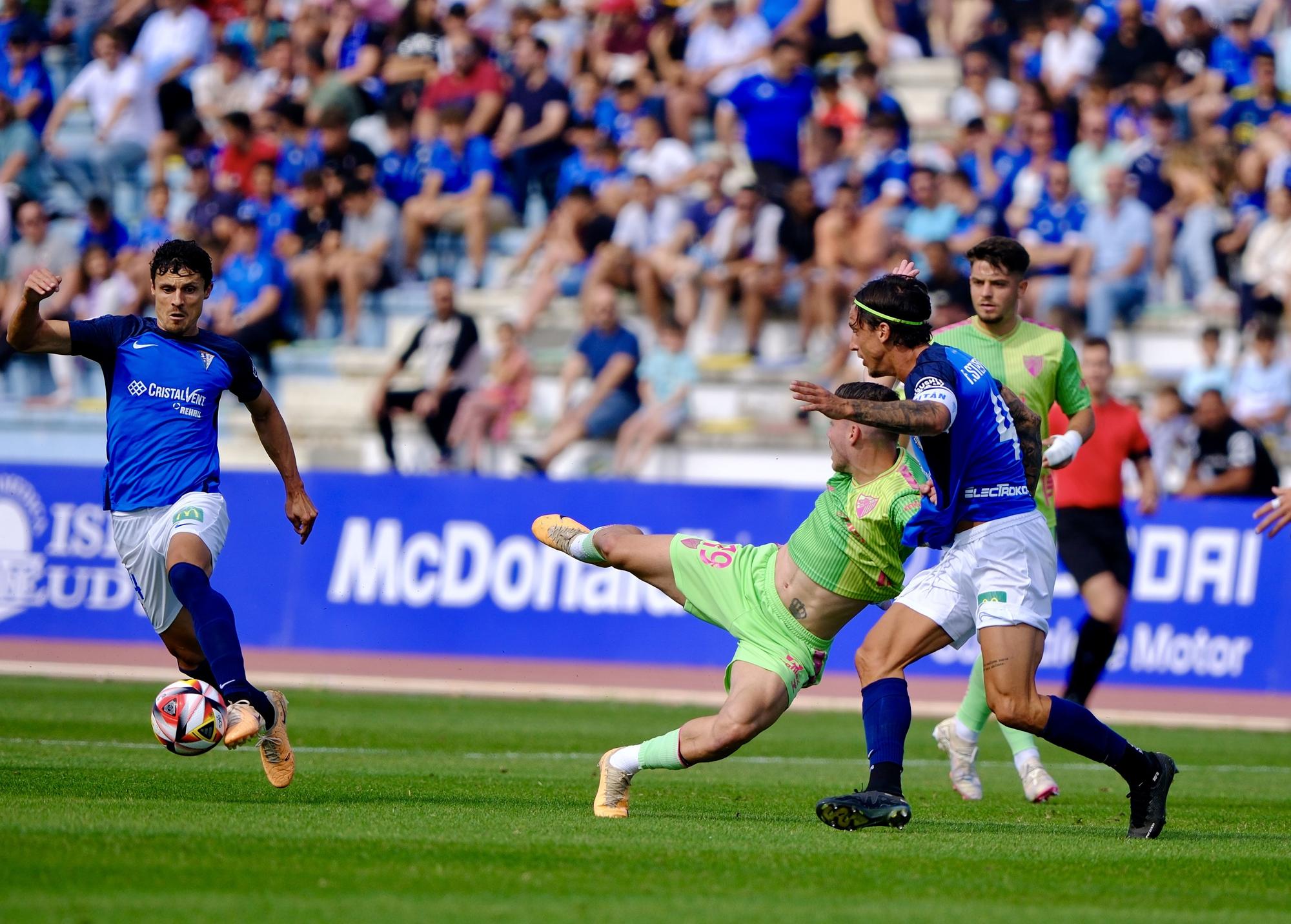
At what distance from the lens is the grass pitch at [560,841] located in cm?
562

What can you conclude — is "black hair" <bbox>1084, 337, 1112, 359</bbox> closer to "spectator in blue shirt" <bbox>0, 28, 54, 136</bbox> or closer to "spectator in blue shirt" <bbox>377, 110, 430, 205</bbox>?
"spectator in blue shirt" <bbox>377, 110, 430, 205</bbox>

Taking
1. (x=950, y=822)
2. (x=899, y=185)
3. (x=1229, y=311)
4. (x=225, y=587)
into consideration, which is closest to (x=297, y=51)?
(x=899, y=185)

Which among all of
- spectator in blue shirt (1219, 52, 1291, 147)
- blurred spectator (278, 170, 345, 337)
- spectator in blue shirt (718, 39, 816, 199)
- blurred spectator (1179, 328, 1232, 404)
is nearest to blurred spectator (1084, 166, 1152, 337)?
blurred spectator (1179, 328, 1232, 404)

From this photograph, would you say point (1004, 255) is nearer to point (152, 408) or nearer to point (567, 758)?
point (567, 758)

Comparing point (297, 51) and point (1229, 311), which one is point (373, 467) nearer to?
point (297, 51)

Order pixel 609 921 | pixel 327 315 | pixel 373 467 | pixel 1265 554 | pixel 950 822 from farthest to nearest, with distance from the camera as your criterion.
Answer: pixel 327 315 → pixel 373 467 → pixel 1265 554 → pixel 950 822 → pixel 609 921

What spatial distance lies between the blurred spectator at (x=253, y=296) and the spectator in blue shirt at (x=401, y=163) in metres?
1.84

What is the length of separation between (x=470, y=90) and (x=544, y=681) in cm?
1032

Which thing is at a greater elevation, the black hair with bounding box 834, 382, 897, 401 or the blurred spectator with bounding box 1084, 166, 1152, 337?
the blurred spectator with bounding box 1084, 166, 1152, 337

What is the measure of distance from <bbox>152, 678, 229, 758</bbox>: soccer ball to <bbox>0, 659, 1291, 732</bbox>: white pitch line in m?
7.41

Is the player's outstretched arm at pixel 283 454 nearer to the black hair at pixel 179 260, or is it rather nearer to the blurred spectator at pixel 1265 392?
the black hair at pixel 179 260

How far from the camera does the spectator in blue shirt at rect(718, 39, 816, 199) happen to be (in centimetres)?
2181

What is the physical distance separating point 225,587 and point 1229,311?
36.8ft

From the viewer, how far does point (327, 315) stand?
2309 centimetres
